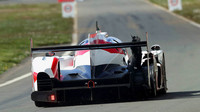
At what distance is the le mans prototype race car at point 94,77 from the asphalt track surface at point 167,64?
0.27 meters

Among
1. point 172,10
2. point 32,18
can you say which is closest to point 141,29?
point 172,10

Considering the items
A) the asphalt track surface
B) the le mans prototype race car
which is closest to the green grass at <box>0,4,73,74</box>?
the asphalt track surface

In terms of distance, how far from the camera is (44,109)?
35.4 feet

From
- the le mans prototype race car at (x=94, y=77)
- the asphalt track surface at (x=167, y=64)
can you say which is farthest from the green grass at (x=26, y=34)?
the le mans prototype race car at (x=94, y=77)

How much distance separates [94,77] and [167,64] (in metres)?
8.31

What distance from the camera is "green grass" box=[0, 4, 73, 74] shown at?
23.7m

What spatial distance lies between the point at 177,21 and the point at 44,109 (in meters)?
27.2

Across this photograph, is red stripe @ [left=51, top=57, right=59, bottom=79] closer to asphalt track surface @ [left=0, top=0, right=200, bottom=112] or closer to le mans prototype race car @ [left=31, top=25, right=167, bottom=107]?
le mans prototype race car @ [left=31, top=25, right=167, bottom=107]

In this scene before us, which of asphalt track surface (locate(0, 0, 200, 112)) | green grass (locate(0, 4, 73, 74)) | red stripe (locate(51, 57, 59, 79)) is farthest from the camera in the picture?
green grass (locate(0, 4, 73, 74))

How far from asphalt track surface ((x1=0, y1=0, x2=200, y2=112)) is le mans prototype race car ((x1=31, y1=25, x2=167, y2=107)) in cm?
27

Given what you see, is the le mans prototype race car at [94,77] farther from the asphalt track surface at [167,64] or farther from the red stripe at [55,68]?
the asphalt track surface at [167,64]

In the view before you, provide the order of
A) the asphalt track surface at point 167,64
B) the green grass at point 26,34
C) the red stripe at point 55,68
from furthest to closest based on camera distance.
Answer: the green grass at point 26,34 < the red stripe at point 55,68 < the asphalt track surface at point 167,64

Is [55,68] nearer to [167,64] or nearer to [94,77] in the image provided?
[94,77]

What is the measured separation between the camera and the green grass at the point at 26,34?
77.9ft
